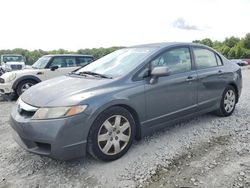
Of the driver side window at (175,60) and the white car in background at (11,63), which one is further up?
the driver side window at (175,60)

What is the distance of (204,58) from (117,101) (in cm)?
234

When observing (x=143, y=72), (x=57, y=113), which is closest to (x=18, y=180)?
(x=57, y=113)

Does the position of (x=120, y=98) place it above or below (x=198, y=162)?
above

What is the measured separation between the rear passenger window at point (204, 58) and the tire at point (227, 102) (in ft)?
2.08

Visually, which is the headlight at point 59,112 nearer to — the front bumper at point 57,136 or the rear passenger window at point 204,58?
the front bumper at point 57,136

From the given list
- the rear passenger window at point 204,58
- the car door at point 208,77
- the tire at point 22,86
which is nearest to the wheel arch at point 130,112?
the car door at point 208,77

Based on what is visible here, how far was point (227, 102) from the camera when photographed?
18.4 feet

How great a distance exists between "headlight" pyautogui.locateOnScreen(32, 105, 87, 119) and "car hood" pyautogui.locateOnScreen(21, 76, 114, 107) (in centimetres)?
6

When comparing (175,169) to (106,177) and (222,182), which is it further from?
(106,177)

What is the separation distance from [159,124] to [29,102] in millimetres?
1901

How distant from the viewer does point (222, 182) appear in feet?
10.4

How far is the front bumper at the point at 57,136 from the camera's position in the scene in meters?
3.30

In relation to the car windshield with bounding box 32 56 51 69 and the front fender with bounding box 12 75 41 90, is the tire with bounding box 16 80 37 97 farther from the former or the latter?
the car windshield with bounding box 32 56 51 69

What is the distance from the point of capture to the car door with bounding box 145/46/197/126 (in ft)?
13.6
